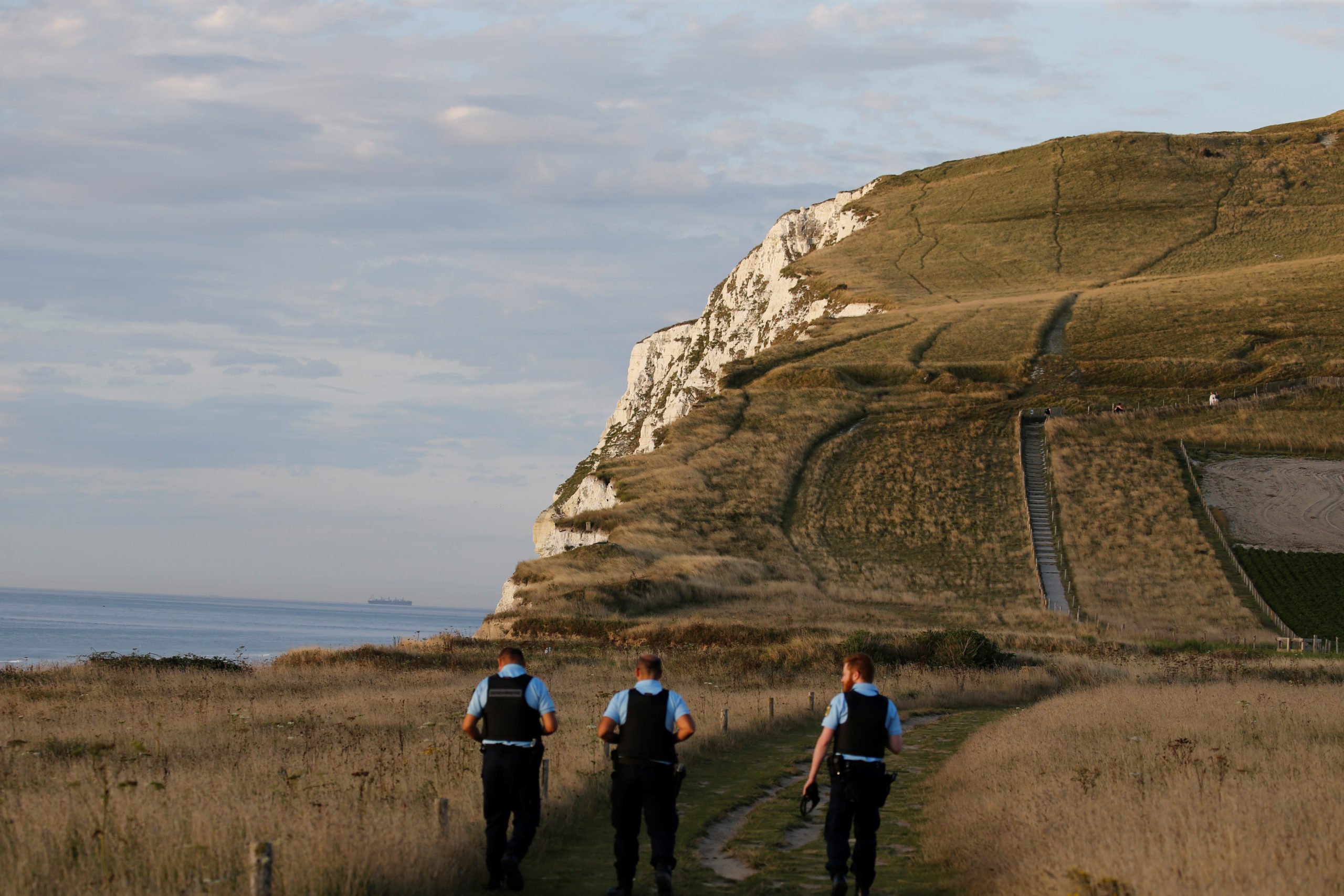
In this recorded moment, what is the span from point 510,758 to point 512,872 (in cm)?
91

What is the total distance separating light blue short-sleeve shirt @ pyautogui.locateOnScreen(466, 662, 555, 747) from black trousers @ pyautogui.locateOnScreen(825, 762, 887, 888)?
8.23 feet

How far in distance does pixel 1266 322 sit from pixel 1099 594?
45.5 meters

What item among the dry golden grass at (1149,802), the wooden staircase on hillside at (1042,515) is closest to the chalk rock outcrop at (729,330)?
the wooden staircase on hillside at (1042,515)

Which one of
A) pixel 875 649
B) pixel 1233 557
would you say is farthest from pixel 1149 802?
pixel 1233 557

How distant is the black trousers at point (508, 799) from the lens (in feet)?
30.5

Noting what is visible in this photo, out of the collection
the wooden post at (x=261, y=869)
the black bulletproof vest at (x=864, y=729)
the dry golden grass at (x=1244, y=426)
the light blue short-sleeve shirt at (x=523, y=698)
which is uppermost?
the dry golden grass at (x=1244, y=426)

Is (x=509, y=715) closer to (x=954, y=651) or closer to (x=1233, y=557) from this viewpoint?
(x=954, y=651)

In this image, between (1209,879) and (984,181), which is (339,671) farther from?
(984,181)

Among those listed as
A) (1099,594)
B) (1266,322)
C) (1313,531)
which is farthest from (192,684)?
(1266,322)

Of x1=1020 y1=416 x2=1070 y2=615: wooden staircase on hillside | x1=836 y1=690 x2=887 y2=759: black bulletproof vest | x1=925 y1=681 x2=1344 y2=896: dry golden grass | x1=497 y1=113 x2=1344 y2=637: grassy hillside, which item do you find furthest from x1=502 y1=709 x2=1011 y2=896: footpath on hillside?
x1=1020 y1=416 x2=1070 y2=615: wooden staircase on hillside

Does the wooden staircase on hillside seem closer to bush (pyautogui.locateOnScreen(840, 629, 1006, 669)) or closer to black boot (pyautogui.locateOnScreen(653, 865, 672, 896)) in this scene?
bush (pyautogui.locateOnScreen(840, 629, 1006, 669))

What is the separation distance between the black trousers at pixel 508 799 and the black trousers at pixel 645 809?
72 centimetres

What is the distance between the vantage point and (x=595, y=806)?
12820 millimetres

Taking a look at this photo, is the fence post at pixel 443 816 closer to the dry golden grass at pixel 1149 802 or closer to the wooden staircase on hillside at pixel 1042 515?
the dry golden grass at pixel 1149 802
